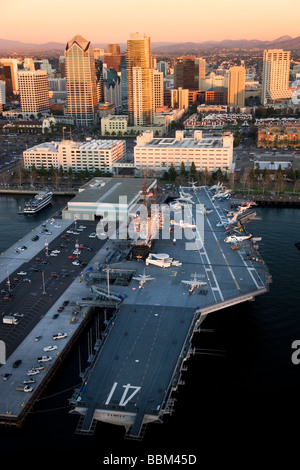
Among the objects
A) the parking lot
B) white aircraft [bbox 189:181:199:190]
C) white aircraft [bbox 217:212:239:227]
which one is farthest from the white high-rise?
the parking lot

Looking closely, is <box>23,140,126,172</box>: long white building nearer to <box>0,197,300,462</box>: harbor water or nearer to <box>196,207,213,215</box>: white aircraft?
<box>196,207,213,215</box>: white aircraft

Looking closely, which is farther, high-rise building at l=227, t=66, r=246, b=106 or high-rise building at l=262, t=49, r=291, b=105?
high-rise building at l=262, t=49, r=291, b=105

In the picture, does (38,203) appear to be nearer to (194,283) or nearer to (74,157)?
(74,157)

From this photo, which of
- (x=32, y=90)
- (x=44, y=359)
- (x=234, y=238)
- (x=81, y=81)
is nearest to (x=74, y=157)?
(x=234, y=238)

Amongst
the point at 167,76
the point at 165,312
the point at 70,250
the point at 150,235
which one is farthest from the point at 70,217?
the point at 167,76

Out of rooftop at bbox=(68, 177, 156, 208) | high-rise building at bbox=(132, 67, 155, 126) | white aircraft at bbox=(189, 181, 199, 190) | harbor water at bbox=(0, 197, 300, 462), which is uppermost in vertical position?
high-rise building at bbox=(132, 67, 155, 126)

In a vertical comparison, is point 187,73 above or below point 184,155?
above
